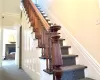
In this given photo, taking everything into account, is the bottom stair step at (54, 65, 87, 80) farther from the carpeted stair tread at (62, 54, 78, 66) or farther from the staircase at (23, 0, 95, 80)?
the carpeted stair tread at (62, 54, 78, 66)

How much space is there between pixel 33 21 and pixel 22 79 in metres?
1.59

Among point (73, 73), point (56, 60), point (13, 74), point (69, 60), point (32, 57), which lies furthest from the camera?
point (13, 74)

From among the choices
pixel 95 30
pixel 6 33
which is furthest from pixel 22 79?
pixel 6 33

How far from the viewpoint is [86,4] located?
3096 mm

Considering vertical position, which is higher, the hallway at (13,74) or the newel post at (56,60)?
the newel post at (56,60)

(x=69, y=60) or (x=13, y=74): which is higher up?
(x=69, y=60)

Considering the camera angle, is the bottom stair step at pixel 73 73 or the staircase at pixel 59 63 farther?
the bottom stair step at pixel 73 73

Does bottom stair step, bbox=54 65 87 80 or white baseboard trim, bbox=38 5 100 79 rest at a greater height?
white baseboard trim, bbox=38 5 100 79

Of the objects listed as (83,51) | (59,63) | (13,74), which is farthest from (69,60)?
(13,74)

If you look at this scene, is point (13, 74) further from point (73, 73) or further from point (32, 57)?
point (73, 73)

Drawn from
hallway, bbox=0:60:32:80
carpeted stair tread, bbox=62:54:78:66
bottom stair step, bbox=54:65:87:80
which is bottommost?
hallway, bbox=0:60:32:80

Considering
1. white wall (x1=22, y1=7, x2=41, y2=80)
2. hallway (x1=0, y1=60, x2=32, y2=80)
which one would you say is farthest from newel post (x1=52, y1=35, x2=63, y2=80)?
hallway (x1=0, y1=60, x2=32, y2=80)

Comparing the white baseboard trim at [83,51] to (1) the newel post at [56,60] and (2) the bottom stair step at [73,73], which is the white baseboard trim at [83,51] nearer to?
(2) the bottom stair step at [73,73]

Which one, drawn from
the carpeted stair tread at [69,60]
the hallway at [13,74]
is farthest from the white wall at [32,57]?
the carpeted stair tread at [69,60]
